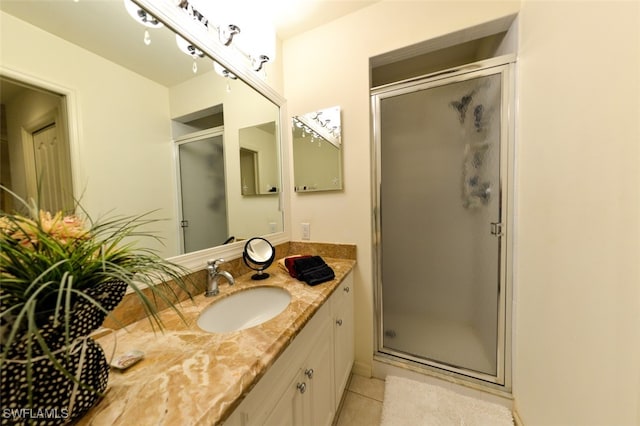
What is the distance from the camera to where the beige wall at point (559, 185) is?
0.55 metres

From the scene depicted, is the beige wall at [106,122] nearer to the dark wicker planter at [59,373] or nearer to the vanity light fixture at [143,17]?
the vanity light fixture at [143,17]

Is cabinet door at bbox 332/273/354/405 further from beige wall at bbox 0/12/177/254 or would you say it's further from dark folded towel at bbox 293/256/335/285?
beige wall at bbox 0/12/177/254

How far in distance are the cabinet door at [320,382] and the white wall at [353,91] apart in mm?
502

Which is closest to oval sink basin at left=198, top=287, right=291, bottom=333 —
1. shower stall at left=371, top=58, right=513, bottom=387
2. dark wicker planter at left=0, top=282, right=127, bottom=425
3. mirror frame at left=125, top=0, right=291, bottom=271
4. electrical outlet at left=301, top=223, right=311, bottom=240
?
mirror frame at left=125, top=0, right=291, bottom=271

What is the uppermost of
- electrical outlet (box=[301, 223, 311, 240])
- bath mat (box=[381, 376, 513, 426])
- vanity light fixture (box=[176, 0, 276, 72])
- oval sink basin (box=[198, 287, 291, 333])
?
vanity light fixture (box=[176, 0, 276, 72])

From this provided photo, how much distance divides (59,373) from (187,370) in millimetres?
213

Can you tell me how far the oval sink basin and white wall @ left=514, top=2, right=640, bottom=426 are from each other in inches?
40.3

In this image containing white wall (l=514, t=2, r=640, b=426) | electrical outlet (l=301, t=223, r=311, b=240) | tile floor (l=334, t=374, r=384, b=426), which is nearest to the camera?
white wall (l=514, t=2, r=640, b=426)

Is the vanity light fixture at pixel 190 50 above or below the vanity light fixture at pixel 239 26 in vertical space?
below

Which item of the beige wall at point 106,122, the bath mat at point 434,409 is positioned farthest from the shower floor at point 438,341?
the beige wall at point 106,122

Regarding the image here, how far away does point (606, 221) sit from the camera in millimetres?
597

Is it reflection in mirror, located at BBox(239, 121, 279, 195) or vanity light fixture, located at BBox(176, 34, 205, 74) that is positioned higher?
vanity light fixture, located at BBox(176, 34, 205, 74)

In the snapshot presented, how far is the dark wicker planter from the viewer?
1.07ft

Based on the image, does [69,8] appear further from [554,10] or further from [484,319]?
[484,319]
